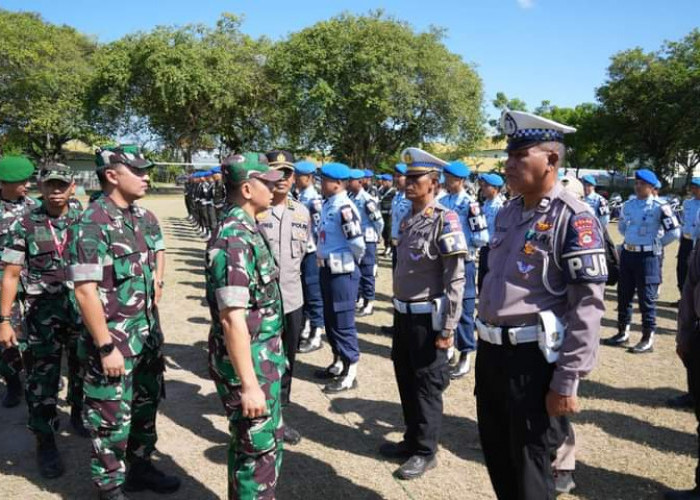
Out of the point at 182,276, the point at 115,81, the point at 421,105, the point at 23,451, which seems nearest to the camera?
the point at 23,451

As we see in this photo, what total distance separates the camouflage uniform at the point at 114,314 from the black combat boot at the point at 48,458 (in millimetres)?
793

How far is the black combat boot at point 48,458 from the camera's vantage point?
146 inches

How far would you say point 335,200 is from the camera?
547 cm

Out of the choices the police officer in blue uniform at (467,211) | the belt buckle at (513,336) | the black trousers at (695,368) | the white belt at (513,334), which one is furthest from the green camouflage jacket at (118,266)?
the police officer in blue uniform at (467,211)

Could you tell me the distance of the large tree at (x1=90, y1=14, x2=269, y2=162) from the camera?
33688 millimetres

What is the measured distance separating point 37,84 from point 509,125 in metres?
41.7

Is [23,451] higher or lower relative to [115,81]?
lower

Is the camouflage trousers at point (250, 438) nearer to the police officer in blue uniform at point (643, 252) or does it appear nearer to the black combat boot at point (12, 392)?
the black combat boot at point (12, 392)

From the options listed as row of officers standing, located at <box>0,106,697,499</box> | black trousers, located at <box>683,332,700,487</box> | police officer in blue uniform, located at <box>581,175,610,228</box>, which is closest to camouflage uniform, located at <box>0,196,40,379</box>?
row of officers standing, located at <box>0,106,697,499</box>

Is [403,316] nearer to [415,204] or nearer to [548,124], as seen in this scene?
[415,204]

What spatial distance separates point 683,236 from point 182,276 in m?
9.31

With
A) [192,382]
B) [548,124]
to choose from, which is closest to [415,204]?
[548,124]

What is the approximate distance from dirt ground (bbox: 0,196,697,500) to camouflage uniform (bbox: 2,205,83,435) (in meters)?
0.51

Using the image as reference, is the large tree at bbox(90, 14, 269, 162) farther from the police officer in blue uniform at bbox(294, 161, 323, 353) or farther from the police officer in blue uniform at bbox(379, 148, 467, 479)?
the police officer in blue uniform at bbox(379, 148, 467, 479)
